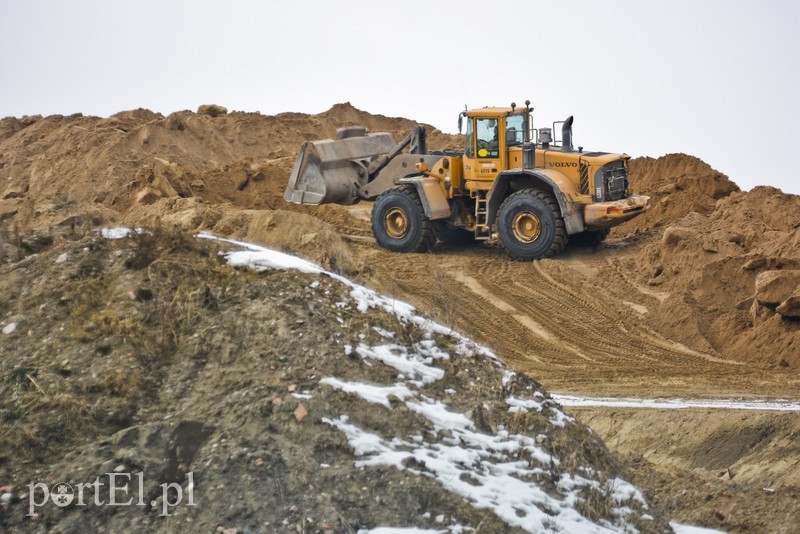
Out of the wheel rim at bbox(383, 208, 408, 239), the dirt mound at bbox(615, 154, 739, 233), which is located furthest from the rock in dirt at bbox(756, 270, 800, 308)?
the dirt mound at bbox(615, 154, 739, 233)

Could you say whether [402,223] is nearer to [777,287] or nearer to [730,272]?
[730,272]

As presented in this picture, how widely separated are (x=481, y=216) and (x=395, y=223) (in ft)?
5.79

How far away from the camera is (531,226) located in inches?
720

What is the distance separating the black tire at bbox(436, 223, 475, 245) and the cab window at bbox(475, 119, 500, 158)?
2.13m

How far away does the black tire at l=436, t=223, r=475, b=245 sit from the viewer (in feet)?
65.8

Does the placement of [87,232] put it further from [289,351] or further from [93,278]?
[289,351]

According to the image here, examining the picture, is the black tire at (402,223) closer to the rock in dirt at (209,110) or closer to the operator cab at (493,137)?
the operator cab at (493,137)

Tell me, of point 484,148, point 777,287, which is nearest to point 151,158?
point 484,148

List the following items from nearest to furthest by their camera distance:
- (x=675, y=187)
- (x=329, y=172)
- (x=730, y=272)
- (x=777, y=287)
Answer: (x=777, y=287) < (x=730, y=272) < (x=329, y=172) < (x=675, y=187)

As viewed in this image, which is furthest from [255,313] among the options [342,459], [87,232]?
[87,232]

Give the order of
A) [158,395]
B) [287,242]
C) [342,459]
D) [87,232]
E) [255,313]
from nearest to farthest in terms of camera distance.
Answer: [342,459] → [158,395] → [255,313] → [87,232] → [287,242]

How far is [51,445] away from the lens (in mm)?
6871

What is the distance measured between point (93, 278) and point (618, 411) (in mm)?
5471

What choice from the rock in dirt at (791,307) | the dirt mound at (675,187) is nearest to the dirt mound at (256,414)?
the rock in dirt at (791,307)
